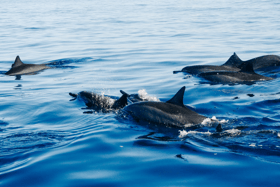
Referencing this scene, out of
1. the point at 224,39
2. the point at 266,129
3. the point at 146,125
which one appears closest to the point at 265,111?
the point at 266,129

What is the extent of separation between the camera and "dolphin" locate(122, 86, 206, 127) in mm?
7418

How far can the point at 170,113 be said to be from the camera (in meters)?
→ 7.55

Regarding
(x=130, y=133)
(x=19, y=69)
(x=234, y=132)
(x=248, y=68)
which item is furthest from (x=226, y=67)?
(x=19, y=69)

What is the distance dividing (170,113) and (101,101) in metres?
2.74

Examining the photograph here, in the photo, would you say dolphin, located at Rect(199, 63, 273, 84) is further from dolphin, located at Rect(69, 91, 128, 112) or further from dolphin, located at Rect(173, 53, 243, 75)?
dolphin, located at Rect(69, 91, 128, 112)

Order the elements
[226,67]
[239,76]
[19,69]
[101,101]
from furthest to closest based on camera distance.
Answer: [19,69] < [226,67] < [239,76] < [101,101]

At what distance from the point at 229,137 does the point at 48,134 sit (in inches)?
145

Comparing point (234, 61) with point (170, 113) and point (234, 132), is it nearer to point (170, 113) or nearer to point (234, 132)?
point (170, 113)

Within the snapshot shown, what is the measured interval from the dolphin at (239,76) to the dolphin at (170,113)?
5.08 meters

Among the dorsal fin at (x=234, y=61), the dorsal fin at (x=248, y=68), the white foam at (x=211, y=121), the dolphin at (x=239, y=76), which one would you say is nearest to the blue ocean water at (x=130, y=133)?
the white foam at (x=211, y=121)

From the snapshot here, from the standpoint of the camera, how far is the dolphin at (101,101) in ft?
29.1

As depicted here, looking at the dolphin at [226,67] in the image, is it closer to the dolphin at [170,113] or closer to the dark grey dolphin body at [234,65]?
the dark grey dolphin body at [234,65]

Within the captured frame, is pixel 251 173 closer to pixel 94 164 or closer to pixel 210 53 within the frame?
pixel 94 164

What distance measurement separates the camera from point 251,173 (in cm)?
528
